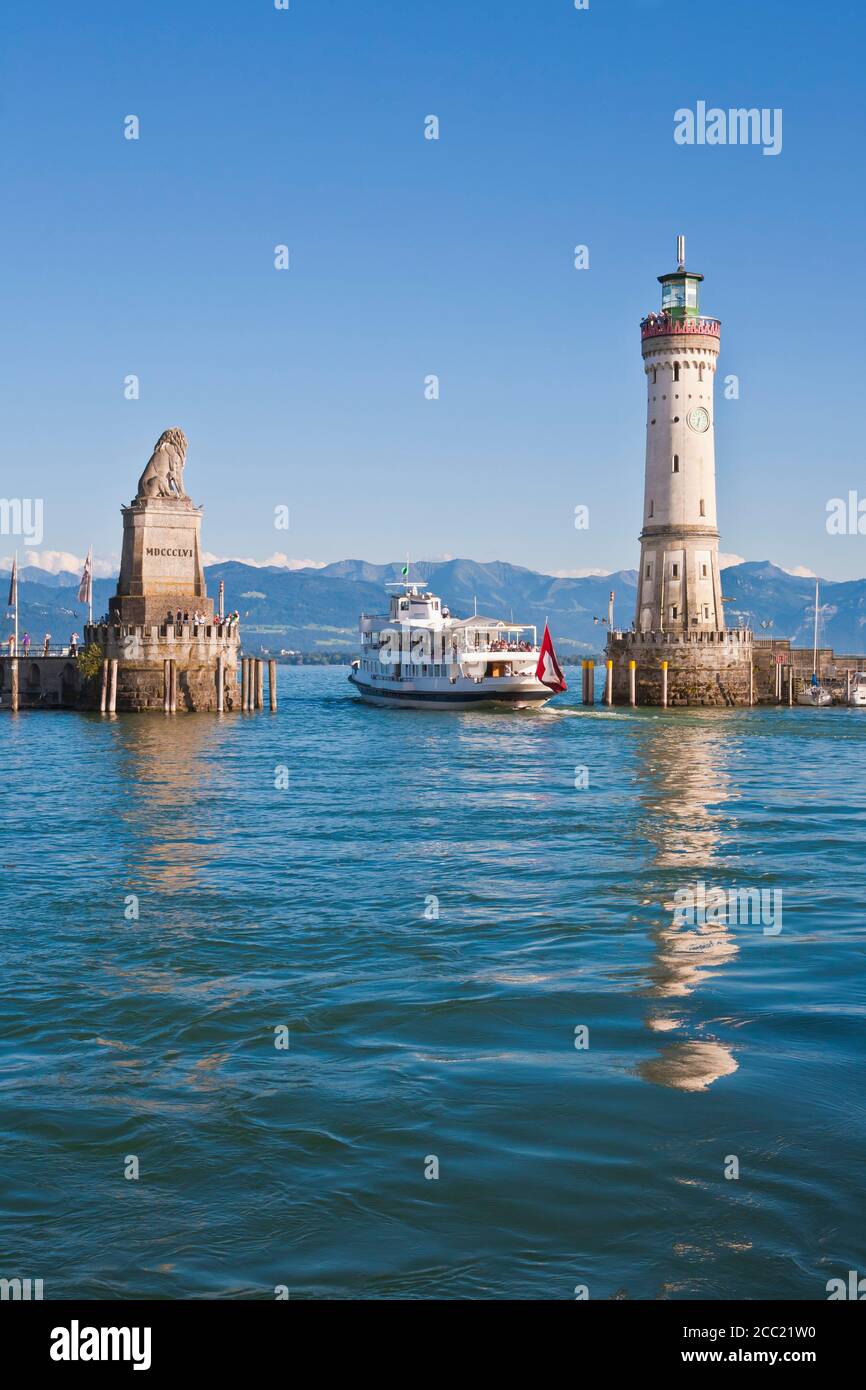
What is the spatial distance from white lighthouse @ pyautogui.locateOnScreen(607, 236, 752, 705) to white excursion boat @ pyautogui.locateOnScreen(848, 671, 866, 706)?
9.08 metres

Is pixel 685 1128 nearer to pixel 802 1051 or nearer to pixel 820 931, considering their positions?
pixel 802 1051

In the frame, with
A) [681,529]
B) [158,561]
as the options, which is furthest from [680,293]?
[158,561]

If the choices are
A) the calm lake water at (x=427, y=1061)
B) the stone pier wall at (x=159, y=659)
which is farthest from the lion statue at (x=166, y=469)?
the calm lake water at (x=427, y=1061)

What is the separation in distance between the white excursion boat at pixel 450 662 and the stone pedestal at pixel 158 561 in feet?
53.6

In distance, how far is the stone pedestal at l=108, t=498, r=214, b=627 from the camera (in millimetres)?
80750

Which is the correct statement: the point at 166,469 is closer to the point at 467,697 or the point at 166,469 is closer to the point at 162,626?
the point at 162,626

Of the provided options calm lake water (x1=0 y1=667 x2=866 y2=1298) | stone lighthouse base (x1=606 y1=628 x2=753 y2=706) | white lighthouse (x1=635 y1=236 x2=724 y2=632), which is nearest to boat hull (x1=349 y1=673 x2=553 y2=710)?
stone lighthouse base (x1=606 y1=628 x2=753 y2=706)

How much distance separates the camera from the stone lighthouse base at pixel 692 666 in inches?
3487

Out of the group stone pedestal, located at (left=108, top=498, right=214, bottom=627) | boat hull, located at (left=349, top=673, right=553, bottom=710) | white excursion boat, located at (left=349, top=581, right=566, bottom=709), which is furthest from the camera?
white excursion boat, located at (left=349, top=581, right=566, bottom=709)

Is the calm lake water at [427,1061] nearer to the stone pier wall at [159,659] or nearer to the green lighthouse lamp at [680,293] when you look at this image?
the stone pier wall at [159,659]

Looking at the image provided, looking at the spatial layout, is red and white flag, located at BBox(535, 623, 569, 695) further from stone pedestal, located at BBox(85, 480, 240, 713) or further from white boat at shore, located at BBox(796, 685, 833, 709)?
white boat at shore, located at BBox(796, 685, 833, 709)

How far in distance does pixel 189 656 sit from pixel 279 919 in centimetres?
5920

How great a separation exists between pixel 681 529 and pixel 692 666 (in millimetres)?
9648

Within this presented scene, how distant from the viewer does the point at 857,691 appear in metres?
93.8
